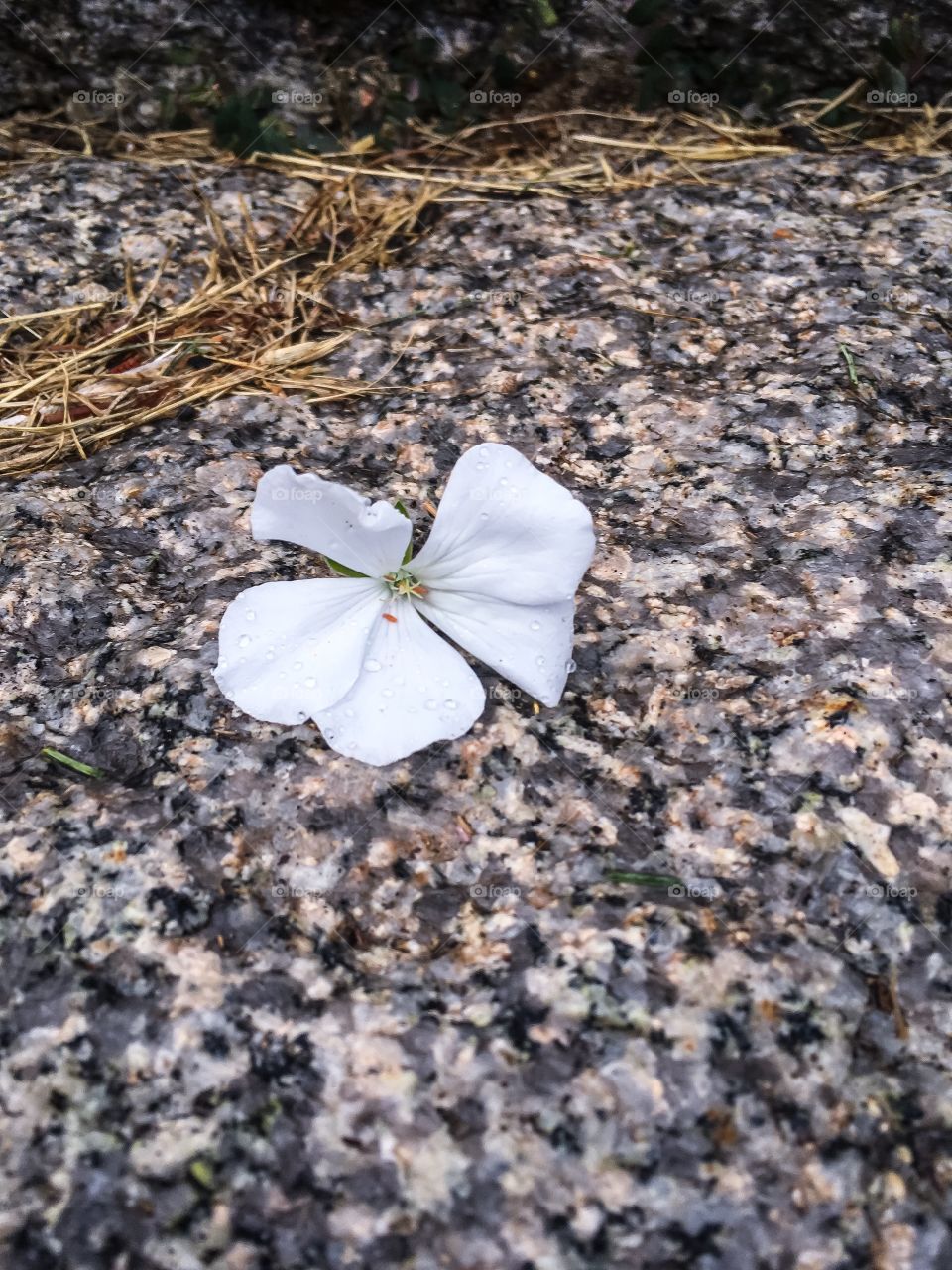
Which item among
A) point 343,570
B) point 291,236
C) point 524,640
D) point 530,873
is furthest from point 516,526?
point 291,236

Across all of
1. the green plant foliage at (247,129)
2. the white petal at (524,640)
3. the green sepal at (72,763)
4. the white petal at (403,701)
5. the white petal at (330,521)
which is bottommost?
the green sepal at (72,763)

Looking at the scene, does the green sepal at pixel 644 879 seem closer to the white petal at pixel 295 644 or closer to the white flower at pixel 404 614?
the white flower at pixel 404 614

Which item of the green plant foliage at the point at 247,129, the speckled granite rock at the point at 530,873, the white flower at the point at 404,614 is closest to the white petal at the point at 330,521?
the white flower at the point at 404,614

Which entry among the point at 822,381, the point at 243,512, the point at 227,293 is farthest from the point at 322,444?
the point at 822,381

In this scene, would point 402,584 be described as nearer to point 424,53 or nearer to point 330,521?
point 330,521

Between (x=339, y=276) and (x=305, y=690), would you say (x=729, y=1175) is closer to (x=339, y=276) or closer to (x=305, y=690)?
(x=305, y=690)

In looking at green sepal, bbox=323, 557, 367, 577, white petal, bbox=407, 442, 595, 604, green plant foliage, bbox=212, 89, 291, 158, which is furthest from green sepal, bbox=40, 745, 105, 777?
green plant foliage, bbox=212, 89, 291, 158

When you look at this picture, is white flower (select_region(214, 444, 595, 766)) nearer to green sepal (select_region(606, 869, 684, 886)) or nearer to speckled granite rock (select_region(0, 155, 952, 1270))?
speckled granite rock (select_region(0, 155, 952, 1270))
